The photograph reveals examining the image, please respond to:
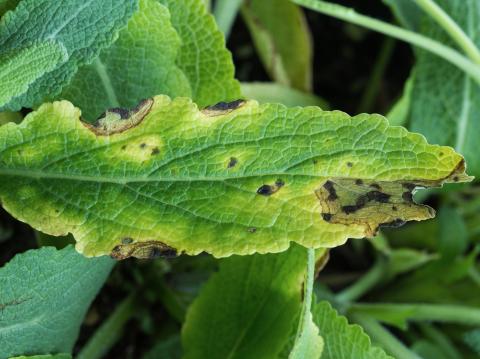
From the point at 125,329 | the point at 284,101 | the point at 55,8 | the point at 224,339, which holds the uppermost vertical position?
the point at 55,8

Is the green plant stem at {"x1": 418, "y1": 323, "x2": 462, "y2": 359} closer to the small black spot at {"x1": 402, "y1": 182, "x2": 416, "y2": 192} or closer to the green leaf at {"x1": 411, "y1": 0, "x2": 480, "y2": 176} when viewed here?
the green leaf at {"x1": 411, "y1": 0, "x2": 480, "y2": 176}

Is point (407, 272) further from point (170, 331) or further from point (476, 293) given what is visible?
point (170, 331)

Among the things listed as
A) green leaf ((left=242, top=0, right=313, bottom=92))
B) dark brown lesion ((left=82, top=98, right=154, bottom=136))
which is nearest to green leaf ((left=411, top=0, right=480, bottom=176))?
green leaf ((left=242, top=0, right=313, bottom=92))

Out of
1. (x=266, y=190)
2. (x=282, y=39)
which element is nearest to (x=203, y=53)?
(x=266, y=190)

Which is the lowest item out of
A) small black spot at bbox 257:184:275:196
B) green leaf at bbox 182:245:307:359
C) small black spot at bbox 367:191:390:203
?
green leaf at bbox 182:245:307:359

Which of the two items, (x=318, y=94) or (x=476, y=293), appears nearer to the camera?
(x=476, y=293)

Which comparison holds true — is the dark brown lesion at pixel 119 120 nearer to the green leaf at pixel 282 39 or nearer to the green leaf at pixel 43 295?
the green leaf at pixel 43 295

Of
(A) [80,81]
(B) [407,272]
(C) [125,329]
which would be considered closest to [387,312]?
(B) [407,272]
